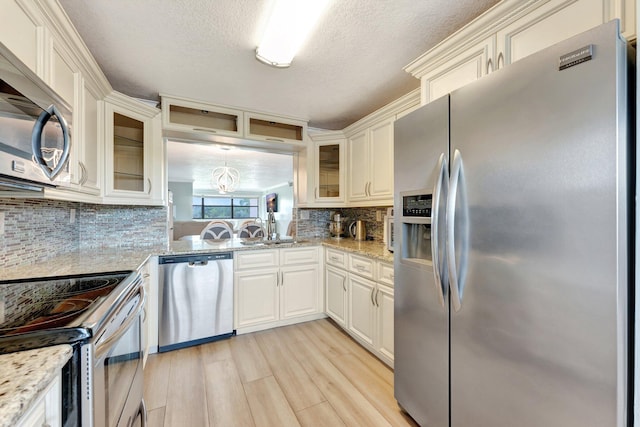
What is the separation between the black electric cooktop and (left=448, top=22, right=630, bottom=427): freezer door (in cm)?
133

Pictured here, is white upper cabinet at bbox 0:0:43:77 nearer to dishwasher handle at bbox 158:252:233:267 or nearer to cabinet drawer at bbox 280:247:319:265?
dishwasher handle at bbox 158:252:233:267

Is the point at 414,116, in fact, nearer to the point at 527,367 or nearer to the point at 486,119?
the point at 486,119

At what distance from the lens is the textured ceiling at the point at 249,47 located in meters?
1.40

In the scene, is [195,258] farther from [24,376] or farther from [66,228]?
[24,376]

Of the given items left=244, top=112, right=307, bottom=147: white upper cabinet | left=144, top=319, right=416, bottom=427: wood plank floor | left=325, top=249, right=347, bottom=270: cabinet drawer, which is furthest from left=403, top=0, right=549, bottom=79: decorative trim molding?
left=144, top=319, right=416, bottom=427: wood plank floor

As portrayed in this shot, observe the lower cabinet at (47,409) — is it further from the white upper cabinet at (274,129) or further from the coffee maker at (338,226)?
the coffee maker at (338,226)

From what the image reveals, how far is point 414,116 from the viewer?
142 centimetres

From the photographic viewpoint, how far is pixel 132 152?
2305 millimetres

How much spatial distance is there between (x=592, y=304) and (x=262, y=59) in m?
1.99

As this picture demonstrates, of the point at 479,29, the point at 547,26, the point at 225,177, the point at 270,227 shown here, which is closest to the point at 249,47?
the point at 479,29

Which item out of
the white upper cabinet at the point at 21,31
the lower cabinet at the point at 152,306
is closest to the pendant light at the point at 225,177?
the lower cabinet at the point at 152,306

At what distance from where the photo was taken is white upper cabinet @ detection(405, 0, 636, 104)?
991 millimetres

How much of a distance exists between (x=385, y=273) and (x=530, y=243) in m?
1.16

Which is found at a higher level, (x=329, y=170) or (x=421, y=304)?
(x=329, y=170)
